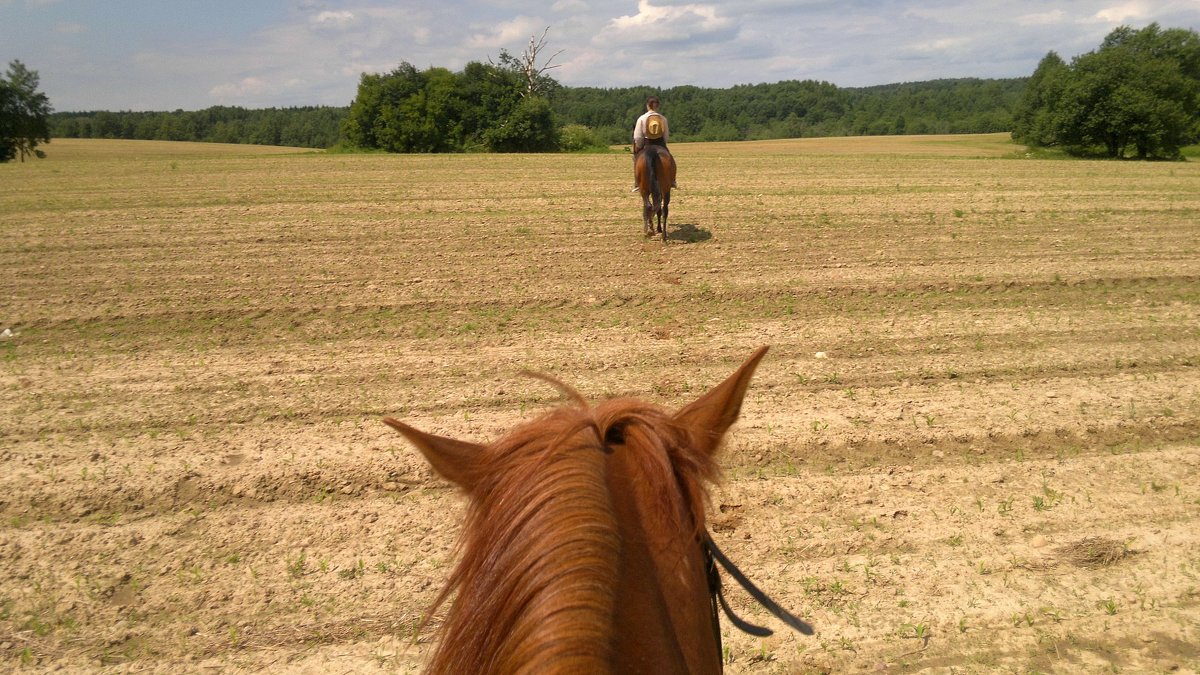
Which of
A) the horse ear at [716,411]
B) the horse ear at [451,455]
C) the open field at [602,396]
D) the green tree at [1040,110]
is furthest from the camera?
the green tree at [1040,110]

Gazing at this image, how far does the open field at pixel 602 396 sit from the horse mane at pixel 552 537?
2519mm

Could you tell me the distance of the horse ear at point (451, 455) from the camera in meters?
1.49

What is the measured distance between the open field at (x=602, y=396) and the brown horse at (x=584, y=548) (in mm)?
2444

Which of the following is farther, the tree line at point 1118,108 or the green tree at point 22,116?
the green tree at point 22,116

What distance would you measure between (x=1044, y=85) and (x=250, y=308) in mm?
45290

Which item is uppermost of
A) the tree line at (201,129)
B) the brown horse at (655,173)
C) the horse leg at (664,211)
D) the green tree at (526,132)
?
the tree line at (201,129)

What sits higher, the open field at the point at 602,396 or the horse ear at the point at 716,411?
the horse ear at the point at 716,411

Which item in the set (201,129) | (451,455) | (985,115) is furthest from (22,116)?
(985,115)

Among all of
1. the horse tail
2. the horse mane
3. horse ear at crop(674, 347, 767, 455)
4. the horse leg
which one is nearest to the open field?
the horse leg

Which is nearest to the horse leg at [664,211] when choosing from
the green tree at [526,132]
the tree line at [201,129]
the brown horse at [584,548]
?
the brown horse at [584,548]

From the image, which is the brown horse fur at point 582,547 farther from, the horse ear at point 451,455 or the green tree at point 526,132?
the green tree at point 526,132

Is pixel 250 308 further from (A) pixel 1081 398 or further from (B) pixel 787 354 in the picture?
(A) pixel 1081 398

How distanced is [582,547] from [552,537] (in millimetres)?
53

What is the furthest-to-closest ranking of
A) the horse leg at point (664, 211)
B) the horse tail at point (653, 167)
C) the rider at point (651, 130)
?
1. the horse leg at point (664, 211)
2. the horse tail at point (653, 167)
3. the rider at point (651, 130)
